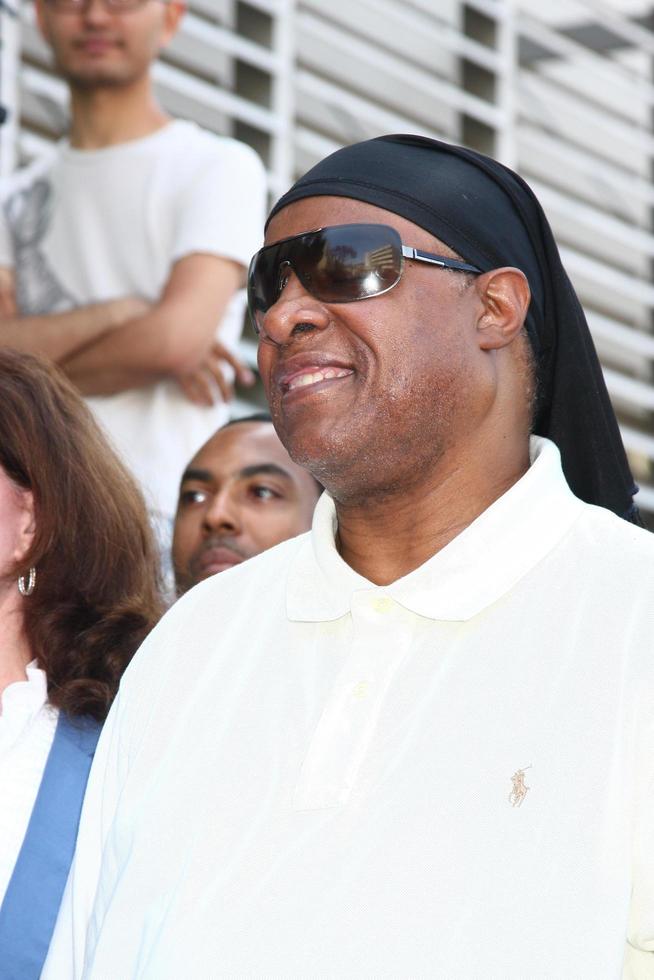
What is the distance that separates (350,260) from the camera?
96.8 inches

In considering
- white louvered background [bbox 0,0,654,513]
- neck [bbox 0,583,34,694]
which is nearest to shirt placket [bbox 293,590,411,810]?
neck [bbox 0,583,34,694]

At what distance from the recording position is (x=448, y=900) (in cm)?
205

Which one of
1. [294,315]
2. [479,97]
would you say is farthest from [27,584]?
[479,97]

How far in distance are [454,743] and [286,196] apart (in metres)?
0.98

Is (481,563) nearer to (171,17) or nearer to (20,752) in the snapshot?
(20,752)

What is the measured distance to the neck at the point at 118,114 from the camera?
16.8 feet

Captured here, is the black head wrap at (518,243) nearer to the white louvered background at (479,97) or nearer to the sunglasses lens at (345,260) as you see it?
the sunglasses lens at (345,260)

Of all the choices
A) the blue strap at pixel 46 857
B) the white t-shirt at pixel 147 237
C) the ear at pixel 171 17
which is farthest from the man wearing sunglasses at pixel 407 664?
the ear at pixel 171 17

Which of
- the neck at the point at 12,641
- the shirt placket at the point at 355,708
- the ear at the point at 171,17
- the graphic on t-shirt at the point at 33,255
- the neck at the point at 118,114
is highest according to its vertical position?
the shirt placket at the point at 355,708

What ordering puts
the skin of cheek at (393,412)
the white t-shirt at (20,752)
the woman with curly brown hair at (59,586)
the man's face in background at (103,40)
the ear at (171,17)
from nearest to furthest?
1. the skin of cheek at (393,412)
2. the white t-shirt at (20,752)
3. the woman with curly brown hair at (59,586)
4. the man's face in background at (103,40)
5. the ear at (171,17)

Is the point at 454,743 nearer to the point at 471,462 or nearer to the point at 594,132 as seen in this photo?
the point at 471,462

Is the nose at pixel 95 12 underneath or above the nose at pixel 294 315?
underneath

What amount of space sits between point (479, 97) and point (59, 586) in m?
7.57

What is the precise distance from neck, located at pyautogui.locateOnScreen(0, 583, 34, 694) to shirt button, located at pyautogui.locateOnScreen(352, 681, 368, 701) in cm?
114
